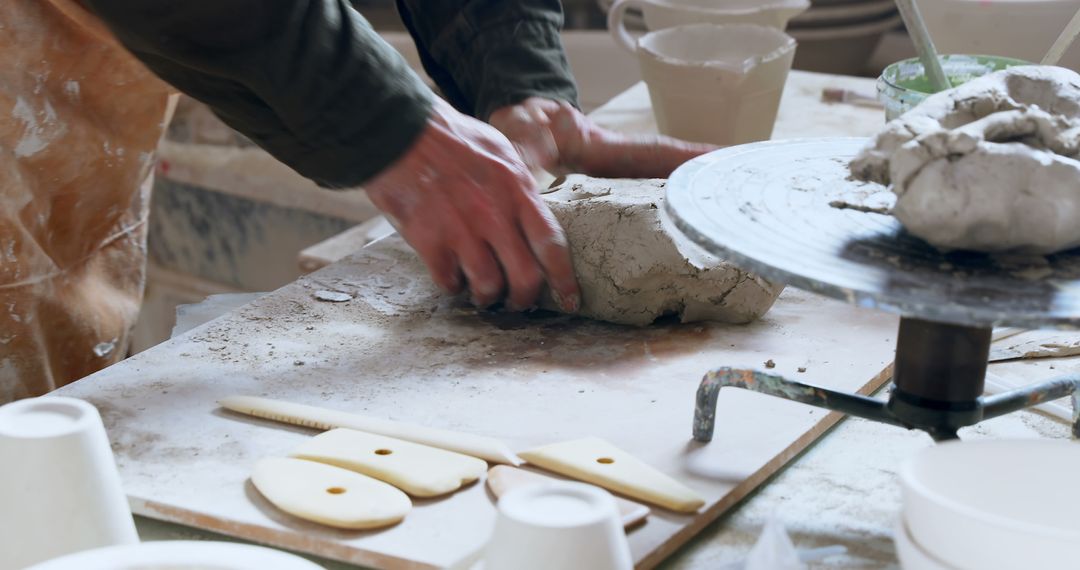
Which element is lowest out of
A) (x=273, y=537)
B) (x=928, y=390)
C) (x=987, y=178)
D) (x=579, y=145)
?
(x=273, y=537)

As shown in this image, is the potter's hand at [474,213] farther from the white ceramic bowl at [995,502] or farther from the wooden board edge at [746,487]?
the white ceramic bowl at [995,502]

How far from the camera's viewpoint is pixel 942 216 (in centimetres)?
94

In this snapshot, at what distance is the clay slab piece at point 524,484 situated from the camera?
0.98 m

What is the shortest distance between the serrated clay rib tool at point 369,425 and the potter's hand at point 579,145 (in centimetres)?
59

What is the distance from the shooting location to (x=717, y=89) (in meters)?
1.90

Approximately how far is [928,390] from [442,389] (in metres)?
0.51

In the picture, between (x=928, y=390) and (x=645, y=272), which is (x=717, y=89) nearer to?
(x=645, y=272)

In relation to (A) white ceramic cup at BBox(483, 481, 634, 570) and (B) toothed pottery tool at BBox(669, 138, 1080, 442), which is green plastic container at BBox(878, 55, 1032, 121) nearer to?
(B) toothed pottery tool at BBox(669, 138, 1080, 442)

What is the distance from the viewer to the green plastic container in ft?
5.81

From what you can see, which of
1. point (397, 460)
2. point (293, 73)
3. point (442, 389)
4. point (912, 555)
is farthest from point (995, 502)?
point (293, 73)

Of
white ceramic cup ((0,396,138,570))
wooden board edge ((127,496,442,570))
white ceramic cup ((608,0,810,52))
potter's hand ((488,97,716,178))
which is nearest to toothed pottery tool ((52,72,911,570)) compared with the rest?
wooden board edge ((127,496,442,570))

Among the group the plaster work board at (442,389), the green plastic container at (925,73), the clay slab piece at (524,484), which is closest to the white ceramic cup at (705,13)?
the green plastic container at (925,73)

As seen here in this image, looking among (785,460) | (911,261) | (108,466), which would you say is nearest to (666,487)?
(785,460)

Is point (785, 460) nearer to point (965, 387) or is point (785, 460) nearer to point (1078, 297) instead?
point (965, 387)
